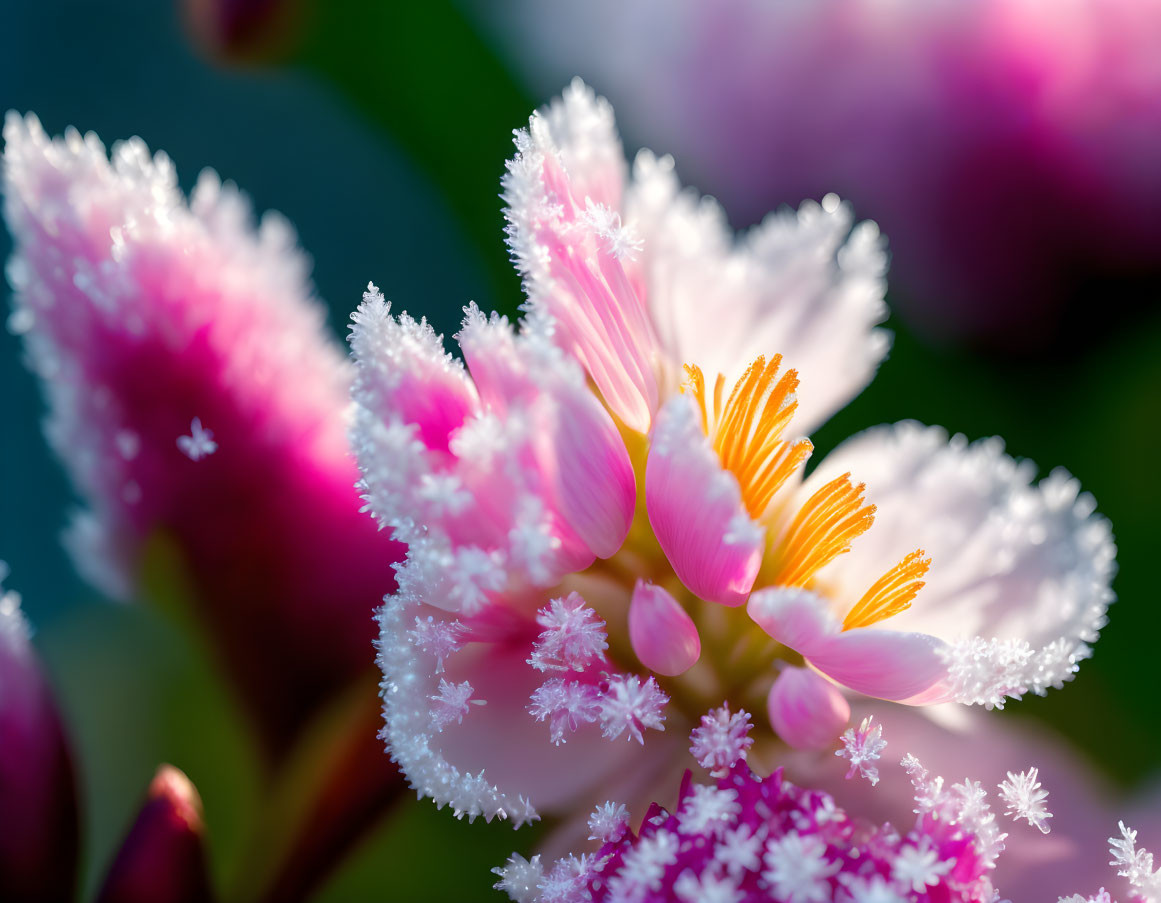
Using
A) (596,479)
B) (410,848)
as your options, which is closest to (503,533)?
(596,479)

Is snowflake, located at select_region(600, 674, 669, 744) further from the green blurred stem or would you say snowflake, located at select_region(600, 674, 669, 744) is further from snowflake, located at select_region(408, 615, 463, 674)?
the green blurred stem

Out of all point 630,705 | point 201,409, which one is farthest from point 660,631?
point 201,409

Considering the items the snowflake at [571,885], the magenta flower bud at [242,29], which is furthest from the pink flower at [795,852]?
the magenta flower bud at [242,29]

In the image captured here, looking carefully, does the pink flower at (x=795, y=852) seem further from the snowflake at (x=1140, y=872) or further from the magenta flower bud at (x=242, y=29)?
the magenta flower bud at (x=242, y=29)

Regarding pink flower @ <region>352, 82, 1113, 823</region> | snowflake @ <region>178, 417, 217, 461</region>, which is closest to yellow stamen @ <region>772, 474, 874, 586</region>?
pink flower @ <region>352, 82, 1113, 823</region>

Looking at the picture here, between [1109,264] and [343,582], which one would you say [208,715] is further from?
[1109,264]

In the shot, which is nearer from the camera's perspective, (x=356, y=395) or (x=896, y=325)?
(x=356, y=395)
